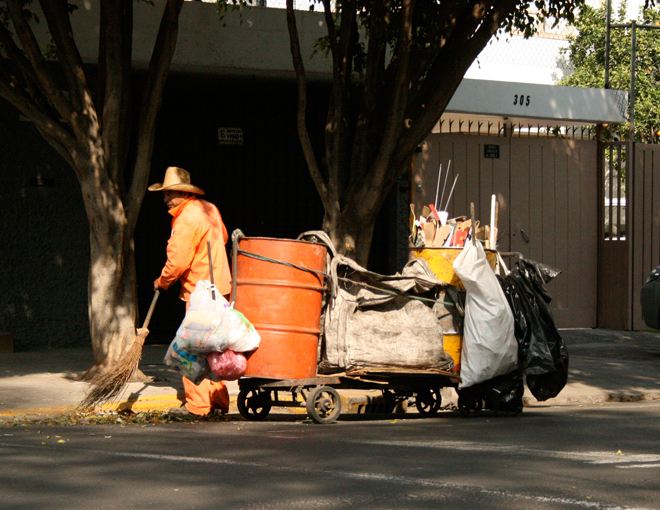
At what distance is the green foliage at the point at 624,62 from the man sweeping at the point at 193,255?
1627 centimetres

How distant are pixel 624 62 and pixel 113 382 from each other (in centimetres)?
1970

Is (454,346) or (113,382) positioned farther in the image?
(454,346)

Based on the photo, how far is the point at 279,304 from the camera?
712cm

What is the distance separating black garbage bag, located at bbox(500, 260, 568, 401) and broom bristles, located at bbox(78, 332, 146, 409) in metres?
3.26

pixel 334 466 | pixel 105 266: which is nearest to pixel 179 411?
pixel 105 266

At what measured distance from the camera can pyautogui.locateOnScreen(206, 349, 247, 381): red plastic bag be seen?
22.4ft

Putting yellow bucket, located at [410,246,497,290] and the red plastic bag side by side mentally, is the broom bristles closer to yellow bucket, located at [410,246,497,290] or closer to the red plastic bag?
the red plastic bag

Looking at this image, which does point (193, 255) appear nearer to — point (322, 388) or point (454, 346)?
point (322, 388)

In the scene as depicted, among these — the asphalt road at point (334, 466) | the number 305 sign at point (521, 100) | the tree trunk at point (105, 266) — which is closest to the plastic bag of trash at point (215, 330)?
the asphalt road at point (334, 466)


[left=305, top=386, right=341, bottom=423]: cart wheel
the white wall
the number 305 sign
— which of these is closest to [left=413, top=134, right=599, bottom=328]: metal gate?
the number 305 sign

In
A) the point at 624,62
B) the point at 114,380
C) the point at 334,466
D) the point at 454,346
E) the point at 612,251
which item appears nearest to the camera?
the point at 334,466

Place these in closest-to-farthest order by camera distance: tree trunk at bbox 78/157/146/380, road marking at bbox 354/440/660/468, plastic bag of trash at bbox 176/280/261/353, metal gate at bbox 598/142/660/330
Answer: road marking at bbox 354/440/660/468
plastic bag of trash at bbox 176/280/261/353
tree trunk at bbox 78/157/146/380
metal gate at bbox 598/142/660/330

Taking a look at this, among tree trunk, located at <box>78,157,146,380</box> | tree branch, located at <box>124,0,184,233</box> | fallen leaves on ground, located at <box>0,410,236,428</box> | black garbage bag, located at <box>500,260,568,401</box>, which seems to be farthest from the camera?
tree branch, located at <box>124,0,184,233</box>

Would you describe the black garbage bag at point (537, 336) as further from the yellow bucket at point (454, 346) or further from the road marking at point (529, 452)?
the road marking at point (529, 452)
